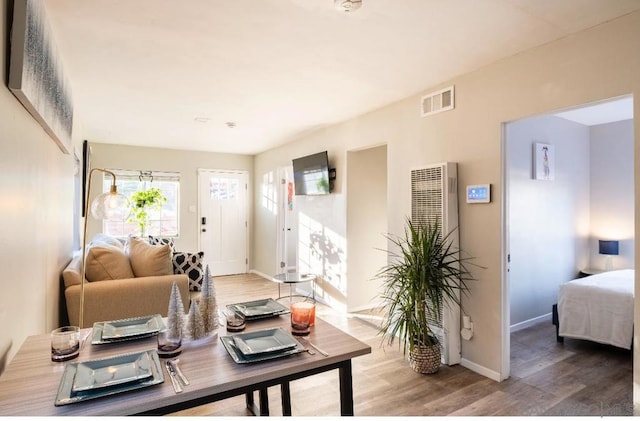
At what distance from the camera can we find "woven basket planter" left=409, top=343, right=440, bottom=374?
2773mm

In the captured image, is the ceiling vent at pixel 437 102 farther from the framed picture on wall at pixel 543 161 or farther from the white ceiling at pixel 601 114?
the white ceiling at pixel 601 114

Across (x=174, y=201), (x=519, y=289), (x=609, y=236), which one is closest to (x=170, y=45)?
(x=519, y=289)

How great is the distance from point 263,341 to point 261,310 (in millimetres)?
385

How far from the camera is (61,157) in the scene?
275 centimetres

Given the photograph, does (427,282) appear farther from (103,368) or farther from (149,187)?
(149,187)

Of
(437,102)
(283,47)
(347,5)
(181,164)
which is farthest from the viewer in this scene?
(181,164)

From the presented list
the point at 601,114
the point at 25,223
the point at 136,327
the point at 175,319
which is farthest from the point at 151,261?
the point at 601,114

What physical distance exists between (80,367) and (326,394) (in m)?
1.77

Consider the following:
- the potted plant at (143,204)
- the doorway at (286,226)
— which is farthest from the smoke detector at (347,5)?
the potted plant at (143,204)

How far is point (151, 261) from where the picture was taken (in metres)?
2.91

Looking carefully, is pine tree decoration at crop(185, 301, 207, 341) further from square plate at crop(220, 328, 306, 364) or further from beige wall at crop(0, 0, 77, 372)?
beige wall at crop(0, 0, 77, 372)

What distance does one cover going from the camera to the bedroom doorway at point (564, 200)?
3.88 m

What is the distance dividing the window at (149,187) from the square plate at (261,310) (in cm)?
509

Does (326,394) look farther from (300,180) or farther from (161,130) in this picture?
(161,130)
